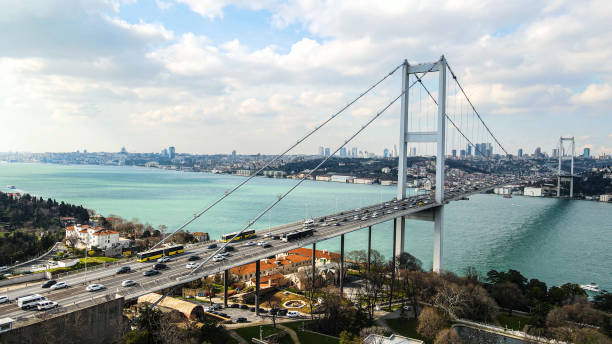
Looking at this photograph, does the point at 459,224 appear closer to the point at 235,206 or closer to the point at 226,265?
the point at 235,206

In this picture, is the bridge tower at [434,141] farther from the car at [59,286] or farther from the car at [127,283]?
the car at [59,286]

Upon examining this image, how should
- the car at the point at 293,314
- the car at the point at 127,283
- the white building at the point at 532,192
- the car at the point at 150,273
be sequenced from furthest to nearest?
the white building at the point at 532,192 → the car at the point at 293,314 → the car at the point at 150,273 → the car at the point at 127,283

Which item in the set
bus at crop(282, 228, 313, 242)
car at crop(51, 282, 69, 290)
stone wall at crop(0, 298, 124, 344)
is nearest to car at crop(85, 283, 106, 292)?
car at crop(51, 282, 69, 290)

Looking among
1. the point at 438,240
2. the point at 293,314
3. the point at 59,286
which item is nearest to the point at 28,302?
the point at 59,286

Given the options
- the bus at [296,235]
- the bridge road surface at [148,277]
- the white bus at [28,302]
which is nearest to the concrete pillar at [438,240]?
the bridge road surface at [148,277]

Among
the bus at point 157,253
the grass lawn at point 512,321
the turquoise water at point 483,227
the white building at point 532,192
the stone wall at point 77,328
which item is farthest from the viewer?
the white building at point 532,192

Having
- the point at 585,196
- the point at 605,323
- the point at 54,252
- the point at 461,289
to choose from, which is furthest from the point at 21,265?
the point at 585,196
